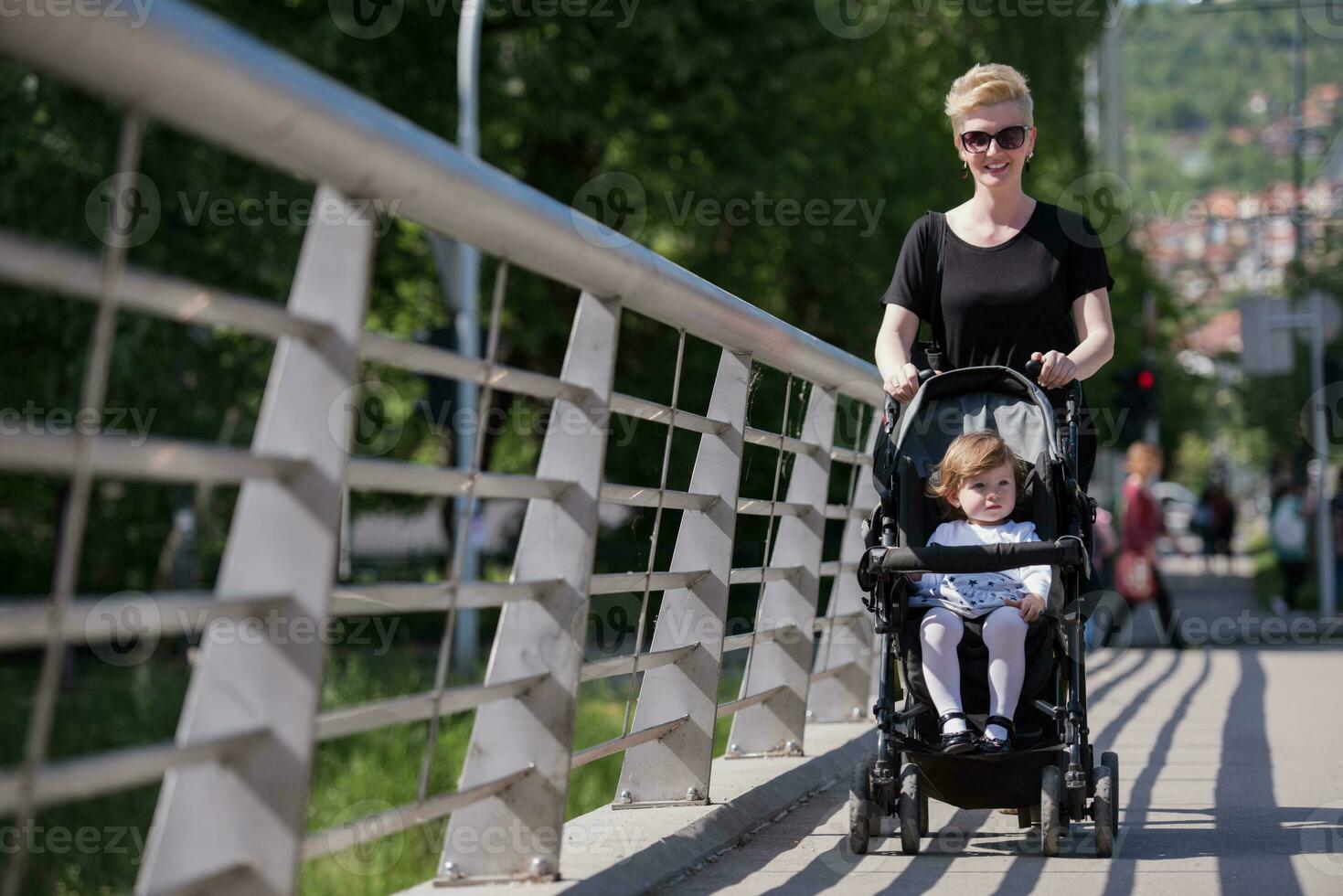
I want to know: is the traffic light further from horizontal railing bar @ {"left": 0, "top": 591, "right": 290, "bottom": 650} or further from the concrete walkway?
horizontal railing bar @ {"left": 0, "top": 591, "right": 290, "bottom": 650}

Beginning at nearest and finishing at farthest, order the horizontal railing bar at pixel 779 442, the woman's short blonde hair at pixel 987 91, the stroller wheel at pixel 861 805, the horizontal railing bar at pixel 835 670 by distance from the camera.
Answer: the stroller wheel at pixel 861 805
the woman's short blonde hair at pixel 987 91
the horizontal railing bar at pixel 779 442
the horizontal railing bar at pixel 835 670

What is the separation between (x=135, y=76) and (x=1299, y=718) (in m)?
7.39

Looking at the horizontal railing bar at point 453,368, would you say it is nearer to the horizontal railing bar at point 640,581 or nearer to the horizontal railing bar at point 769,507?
the horizontal railing bar at point 640,581

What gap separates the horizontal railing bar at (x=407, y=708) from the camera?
10.3 feet

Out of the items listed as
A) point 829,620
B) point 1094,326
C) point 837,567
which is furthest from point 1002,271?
point 837,567

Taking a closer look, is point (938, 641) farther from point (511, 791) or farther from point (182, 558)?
point (182, 558)

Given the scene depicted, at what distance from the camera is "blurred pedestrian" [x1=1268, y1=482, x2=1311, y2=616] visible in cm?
2384

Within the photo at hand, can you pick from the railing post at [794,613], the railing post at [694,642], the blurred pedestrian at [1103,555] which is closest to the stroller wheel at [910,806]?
the railing post at [694,642]

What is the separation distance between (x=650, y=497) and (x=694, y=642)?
709mm

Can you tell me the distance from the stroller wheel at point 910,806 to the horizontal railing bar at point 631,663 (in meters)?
0.73

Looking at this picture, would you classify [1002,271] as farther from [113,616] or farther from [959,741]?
[113,616]

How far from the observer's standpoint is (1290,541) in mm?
23953

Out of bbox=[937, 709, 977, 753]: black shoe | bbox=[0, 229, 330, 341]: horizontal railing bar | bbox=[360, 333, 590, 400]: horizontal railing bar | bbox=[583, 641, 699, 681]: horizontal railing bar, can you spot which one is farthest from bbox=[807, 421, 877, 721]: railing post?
bbox=[0, 229, 330, 341]: horizontal railing bar

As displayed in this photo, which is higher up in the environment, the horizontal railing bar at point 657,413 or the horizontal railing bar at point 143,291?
the horizontal railing bar at point 657,413
